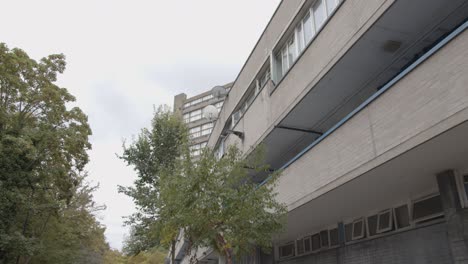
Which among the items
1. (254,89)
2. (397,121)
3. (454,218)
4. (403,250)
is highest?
(254,89)

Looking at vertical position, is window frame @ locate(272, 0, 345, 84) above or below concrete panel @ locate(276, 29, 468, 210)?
above

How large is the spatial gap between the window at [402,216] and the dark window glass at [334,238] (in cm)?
233

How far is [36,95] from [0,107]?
1.84 m

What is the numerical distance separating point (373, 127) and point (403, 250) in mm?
2724

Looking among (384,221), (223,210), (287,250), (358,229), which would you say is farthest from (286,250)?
(223,210)

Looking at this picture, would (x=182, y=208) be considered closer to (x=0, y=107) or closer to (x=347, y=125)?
(x=347, y=125)

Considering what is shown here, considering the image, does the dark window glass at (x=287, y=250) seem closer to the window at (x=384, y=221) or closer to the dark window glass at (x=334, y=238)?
the dark window glass at (x=334, y=238)

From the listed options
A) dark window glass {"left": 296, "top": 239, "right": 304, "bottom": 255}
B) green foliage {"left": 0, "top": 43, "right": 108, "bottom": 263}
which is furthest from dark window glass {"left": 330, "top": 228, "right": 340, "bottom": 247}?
green foliage {"left": 0, "top": 43, "right": 108, "bottom": 263}

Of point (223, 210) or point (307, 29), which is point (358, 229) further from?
point (307, 29)

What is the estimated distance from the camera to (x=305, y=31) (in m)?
11.2

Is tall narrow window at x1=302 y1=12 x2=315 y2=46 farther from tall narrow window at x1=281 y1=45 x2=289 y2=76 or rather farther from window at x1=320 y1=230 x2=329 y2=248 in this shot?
window at x1=320 y1=230 x2=329 y2=248

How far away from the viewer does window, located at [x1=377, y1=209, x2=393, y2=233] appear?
27.9 feet

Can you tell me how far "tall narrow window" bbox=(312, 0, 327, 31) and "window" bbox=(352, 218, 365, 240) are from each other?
16.4 feet

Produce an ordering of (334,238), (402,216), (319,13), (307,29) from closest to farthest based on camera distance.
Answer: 1. (402,216)
2. (319,13)
3. (334,238)
4. (307,29)
